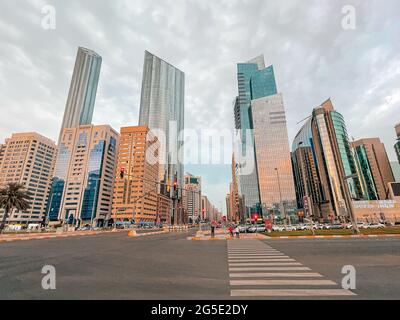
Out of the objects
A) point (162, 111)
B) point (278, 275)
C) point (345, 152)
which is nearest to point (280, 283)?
point (278, 275)

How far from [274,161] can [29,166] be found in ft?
493

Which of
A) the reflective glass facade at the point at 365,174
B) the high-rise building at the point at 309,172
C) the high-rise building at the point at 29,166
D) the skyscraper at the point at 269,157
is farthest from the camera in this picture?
the high-rise building at the point at 29,166

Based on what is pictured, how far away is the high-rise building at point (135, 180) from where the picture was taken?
110m

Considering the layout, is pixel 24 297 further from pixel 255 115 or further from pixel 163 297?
pixel 255 115

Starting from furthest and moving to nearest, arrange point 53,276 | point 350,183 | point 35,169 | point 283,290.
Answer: point 35,169
point 350,183
point 53,276
point 283,290

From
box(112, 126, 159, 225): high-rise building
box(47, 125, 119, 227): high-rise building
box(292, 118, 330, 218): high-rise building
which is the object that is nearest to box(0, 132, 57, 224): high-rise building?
box(47, 125, 119, 227): high-rise building

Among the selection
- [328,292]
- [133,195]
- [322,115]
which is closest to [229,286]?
[328,292]

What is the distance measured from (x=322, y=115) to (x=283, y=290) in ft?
420

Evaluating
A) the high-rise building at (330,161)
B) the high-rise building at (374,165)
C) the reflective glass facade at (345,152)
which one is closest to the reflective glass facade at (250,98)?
the high-rise building at (330,161)

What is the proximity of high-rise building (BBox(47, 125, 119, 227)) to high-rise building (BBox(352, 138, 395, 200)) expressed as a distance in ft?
508

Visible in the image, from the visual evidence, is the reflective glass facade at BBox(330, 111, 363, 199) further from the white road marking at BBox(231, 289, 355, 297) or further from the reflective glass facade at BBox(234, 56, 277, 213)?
the white road marking at BBox(231, 289, 355, 297)

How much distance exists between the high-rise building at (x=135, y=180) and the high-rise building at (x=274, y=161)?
6008cm

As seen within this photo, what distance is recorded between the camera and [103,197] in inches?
4980

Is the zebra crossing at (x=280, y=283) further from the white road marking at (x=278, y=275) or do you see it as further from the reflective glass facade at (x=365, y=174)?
the reflective glass facade at (x=365, y=174)
